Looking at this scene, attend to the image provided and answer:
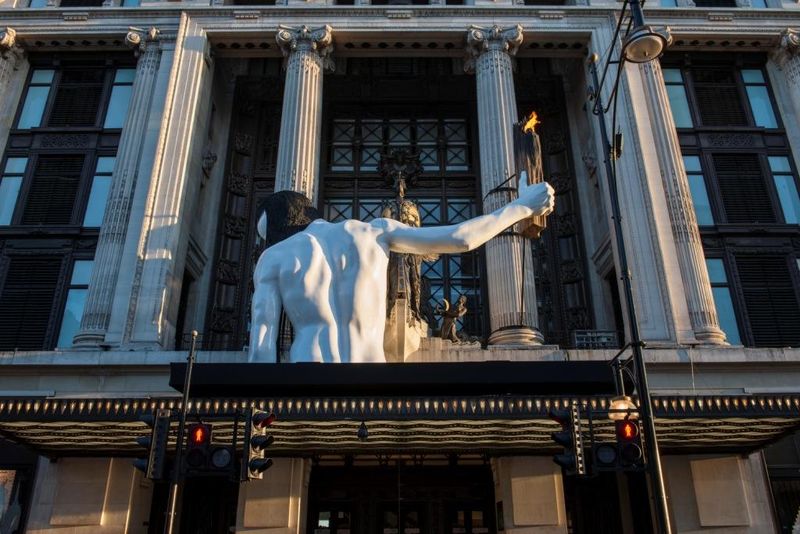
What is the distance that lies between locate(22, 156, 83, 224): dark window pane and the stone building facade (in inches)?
4.1

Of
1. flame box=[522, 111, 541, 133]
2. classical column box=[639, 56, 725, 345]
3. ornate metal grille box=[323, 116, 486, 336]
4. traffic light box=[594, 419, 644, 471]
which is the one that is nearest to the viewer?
traffic light box=[594, 419, 644, 471]

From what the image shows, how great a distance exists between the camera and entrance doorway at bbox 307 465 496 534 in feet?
60.0

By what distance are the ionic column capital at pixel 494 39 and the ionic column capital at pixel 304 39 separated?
619 cm

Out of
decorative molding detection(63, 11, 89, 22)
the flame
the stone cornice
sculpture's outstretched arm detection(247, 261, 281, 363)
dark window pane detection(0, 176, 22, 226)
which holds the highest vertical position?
decorative molding detection(63, 11, 89, 22)

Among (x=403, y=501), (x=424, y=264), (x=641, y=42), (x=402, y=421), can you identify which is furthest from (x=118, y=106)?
(x=641, y=42)

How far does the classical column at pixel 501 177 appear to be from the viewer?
894 inches

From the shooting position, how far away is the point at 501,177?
82.6 feet

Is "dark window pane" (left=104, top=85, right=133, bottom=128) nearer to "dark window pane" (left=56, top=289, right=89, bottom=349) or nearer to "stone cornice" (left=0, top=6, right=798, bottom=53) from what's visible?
"stone cornice" (left=0, top=6, right=798, bottom=53)

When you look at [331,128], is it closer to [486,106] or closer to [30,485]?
[486,106]

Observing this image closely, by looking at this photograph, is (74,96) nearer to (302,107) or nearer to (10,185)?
(10,185)

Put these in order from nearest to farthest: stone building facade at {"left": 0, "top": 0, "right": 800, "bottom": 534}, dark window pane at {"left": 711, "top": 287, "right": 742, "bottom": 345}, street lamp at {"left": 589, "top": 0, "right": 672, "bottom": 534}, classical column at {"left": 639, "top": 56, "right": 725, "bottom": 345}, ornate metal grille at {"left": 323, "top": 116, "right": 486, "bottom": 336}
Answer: street lamp at {"left": 589, "top": 0, "right": 672, "bottom": 534} < stone building facade at {"left": 0, "top": 0, "right": 800, "bottom": 534} < classical column at {"left": 639, "top": 56, "right": 725, "bottom": 345} < dark window pane at {"left": 711, "top": 287, "right": 742, "bottom": 345} < ornate metal grille at {"left": 323, "top": 116, "right": 486, "bottom": 336}

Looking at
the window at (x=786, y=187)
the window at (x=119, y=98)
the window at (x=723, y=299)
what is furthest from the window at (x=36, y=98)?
the window at (x=786, y=187)

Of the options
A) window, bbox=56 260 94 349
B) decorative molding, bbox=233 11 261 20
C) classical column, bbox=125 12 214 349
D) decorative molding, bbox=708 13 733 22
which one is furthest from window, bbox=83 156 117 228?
decorative molding, bbox=708 13 733 22

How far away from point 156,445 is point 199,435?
0.70m
